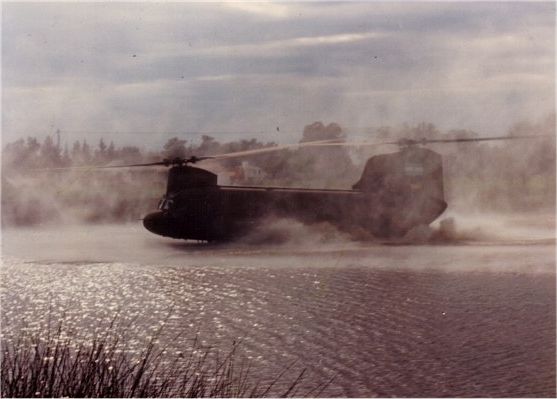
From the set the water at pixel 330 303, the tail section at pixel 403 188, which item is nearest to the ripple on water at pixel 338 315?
the water at pixel 330 303

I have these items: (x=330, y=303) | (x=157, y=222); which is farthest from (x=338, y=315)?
(x=157, y=222)

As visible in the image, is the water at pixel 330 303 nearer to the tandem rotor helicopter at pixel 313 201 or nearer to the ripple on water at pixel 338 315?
the ripple on water at pixel 338 315

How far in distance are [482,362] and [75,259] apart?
27.1 ft

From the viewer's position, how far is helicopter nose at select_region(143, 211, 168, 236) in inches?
503

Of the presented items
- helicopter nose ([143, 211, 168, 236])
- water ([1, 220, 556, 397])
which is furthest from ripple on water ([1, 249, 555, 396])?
helicopter nose ([143, 211, 168, 236])

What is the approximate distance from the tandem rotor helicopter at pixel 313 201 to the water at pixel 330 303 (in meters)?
0.51

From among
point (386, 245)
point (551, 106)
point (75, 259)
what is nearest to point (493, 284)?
point (386, 245)

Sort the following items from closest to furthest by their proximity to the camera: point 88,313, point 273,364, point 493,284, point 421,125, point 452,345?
point 273,364, point 452,345, point 88,313, point 493,284, point 421,125

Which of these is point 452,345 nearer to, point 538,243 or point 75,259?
point 75,259

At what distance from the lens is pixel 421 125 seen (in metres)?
17.1

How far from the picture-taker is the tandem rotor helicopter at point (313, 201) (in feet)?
42.3

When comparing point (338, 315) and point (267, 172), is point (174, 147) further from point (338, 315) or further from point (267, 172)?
point (338, 315)

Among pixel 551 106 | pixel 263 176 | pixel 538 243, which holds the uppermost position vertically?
pixel 551 106

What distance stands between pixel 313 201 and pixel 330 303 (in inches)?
136
